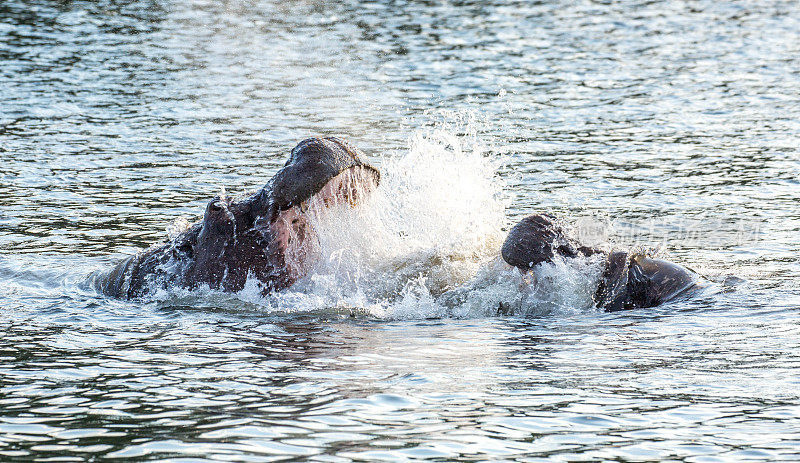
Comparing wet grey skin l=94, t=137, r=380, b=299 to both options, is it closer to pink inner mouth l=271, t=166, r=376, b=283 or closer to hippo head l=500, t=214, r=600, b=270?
pink inner mouth l=271, t=166, r=376, b=283

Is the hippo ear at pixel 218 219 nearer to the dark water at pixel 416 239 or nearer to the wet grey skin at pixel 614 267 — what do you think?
the dark water at pixel 416 239

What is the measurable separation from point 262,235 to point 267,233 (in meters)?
0.05

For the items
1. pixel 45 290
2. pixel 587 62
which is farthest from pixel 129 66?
pixel 45 290

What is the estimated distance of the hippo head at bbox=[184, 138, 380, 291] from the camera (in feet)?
27.5

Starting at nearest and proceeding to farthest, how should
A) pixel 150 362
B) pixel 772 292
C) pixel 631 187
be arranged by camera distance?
1. pixel 150 362
2. pixel 772 292
3. pixel 631 187

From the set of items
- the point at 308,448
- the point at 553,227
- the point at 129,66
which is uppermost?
the point at 129,66

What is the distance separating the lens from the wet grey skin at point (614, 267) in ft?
26.5

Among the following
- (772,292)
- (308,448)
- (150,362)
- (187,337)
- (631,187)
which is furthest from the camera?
(631,187)

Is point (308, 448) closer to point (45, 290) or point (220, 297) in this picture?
point (220, 297)

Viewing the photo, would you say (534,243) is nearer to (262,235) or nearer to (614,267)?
(614,267)

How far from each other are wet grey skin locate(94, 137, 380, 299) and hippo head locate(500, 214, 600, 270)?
1153 mm

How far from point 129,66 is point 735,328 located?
17464 mm

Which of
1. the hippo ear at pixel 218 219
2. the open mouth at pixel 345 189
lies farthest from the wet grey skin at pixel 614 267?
the hippo ear at pixel 218 219

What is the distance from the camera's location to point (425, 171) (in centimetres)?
1002
